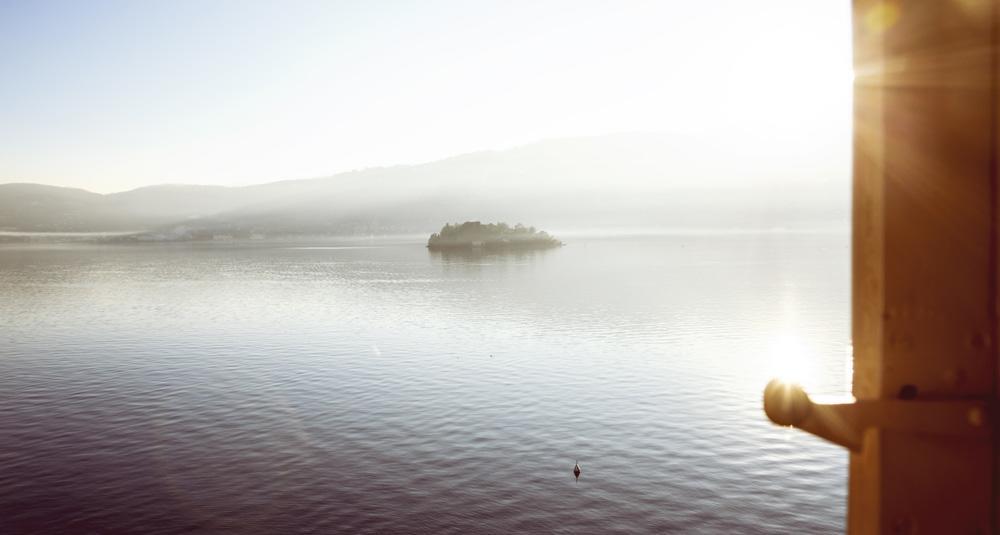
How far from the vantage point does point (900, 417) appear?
3549 mm

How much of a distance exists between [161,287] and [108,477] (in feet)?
421

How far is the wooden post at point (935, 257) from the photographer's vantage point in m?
3.60

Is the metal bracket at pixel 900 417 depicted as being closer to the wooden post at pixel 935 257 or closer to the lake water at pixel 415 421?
the wooden post at pixel 935 257

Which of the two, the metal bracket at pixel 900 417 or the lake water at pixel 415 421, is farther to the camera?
the lake water at pixel 415 421

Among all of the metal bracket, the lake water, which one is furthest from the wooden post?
the lake water

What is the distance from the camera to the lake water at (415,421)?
35219 millimetres

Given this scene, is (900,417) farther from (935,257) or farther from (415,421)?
(415,421)

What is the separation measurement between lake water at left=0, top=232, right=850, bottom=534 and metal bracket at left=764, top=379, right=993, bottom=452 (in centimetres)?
3155

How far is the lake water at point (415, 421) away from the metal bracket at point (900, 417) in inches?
1242

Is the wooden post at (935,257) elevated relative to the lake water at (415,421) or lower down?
elevated

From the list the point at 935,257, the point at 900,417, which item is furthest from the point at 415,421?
the point at 935,257

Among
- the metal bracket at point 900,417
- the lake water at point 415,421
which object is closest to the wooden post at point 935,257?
the metal bracket at point 900,417

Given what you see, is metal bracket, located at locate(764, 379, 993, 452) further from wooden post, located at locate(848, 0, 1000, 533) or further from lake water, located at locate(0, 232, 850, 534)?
lake water, located at locate(0, 232, 850, 534)

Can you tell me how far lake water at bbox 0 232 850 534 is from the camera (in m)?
35.2
